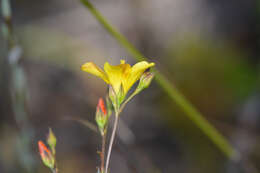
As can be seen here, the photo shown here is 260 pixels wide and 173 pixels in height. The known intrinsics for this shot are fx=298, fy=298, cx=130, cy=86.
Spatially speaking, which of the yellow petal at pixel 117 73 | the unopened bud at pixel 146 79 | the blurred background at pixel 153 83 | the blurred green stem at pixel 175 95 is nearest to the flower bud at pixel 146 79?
the unopened bud at pixel 146 79

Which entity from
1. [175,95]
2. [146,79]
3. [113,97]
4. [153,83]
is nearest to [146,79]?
[146,79]

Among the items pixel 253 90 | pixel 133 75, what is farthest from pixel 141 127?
pixel 133 75

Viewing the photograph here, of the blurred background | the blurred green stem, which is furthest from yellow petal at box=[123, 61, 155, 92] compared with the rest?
the blurred background

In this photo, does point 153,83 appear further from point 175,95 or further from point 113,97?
point 113,97

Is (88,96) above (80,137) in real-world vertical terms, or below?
above

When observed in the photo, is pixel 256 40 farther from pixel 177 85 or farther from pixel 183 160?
pixel 183 160

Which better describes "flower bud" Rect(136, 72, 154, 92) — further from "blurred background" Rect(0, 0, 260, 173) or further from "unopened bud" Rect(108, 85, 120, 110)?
"blurred background" Rect(0, 0, 260, 173)
